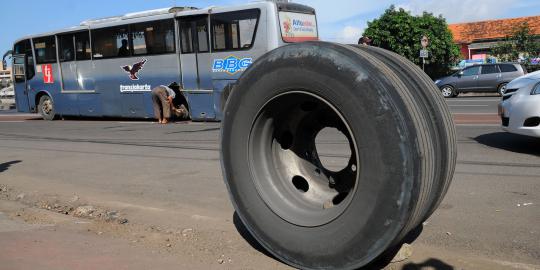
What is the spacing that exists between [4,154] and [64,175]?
3.16 metres

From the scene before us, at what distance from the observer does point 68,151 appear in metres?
9.72

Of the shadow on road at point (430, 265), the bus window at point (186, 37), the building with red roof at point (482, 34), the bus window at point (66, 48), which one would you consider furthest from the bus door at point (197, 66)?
the building with red roof at point (482, 34)

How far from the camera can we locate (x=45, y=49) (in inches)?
726

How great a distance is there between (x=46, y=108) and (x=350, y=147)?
58.6ft

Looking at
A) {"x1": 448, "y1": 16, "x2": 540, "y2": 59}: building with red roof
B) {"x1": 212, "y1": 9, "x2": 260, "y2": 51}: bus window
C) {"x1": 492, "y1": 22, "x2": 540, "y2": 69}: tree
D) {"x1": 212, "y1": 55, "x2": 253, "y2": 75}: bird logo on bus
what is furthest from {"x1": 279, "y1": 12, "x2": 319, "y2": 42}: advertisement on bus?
{"x1": 448, "y1": 16, "x2": 540, "y2": 59}: building with red roof

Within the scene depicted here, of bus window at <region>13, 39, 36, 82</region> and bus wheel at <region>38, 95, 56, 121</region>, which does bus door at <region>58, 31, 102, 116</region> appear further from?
bus window at <region>13, 39, 36, 82</region>

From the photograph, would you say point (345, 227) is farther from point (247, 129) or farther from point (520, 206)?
point (520, 206)

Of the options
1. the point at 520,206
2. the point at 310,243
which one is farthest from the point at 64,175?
the point at 520,206

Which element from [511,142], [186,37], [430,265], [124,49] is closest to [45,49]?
[124,49]

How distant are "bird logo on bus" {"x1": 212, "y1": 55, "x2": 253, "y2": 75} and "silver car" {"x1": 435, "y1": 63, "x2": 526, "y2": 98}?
12.1 m

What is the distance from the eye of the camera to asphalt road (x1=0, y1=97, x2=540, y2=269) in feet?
12.3

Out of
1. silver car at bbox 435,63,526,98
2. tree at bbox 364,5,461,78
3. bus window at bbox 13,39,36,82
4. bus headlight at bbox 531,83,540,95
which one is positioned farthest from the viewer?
tree at bbox 364,5,461,78

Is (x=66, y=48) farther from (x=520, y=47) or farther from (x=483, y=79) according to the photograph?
(x=520, y=47)

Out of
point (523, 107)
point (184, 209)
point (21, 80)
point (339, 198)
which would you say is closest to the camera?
point (339, 198)
